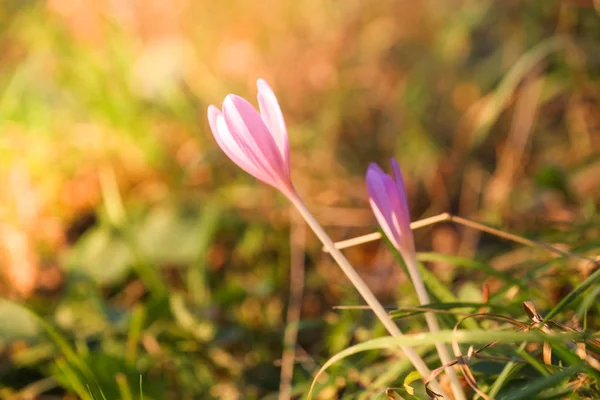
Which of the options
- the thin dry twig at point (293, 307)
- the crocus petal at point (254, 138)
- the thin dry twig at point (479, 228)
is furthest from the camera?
the thin dry twig at point (293, 307)

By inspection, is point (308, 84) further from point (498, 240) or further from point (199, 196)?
point (498, 240)

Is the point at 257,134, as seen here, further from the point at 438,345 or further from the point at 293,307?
the point at 293,307

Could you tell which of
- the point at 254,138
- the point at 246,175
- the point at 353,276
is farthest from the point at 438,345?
the point at 246,175

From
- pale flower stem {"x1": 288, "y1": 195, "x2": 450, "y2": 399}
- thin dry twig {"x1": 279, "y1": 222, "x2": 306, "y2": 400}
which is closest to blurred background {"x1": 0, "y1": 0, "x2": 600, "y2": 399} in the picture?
thin dry twig {"x1": 279, "y1": 222, "x2": 306, "y2": 400}

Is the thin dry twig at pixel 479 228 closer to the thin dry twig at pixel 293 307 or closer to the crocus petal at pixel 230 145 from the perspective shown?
the crocus petal at pixel 230 145

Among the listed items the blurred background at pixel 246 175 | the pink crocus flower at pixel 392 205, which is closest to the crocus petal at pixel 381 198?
the pink crocus flower at pixel 392 205

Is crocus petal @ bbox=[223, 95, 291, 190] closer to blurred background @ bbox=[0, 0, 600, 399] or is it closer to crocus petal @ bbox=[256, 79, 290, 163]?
crocus petal @ bbox=[256, 79, 290, 163]

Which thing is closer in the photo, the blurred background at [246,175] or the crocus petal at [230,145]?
the crocus petal at [230,145]
